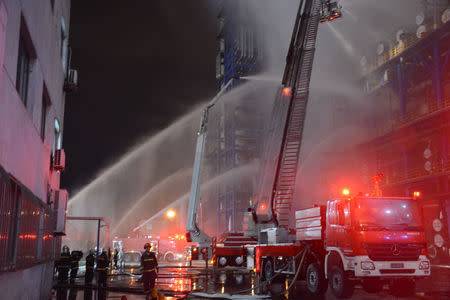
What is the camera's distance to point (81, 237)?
5112 cm

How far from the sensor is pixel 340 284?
39.8 ft

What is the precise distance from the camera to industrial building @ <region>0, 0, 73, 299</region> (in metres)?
7.21

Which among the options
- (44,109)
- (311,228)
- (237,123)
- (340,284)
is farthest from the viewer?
(237,123)

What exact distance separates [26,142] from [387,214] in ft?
30.9

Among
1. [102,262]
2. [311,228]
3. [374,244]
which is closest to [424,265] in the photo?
[374,244]

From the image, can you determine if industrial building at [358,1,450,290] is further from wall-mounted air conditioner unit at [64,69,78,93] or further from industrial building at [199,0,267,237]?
industrial building at [199,0,267,237]

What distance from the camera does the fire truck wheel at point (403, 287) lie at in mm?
12656

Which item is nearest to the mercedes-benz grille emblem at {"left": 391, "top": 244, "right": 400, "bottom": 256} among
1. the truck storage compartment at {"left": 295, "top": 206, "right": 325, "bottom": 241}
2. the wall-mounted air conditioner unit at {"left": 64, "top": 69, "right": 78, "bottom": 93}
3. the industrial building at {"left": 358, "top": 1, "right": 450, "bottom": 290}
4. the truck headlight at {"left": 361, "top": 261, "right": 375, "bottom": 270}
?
the truck headlight at {"left": 361, "top": 261, "right": 375, "bottom": 270}

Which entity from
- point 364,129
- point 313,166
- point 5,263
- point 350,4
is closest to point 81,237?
point 313,166

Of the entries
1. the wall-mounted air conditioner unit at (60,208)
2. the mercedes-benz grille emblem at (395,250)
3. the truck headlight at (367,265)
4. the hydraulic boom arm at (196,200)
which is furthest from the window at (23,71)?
the hydraulic boom arm at (196,200)

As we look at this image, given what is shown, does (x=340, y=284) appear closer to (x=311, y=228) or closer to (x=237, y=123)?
(x=311, y=228)

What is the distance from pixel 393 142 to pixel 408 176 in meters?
2.95

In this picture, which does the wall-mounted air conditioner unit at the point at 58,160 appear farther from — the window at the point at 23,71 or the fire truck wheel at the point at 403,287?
the fire truck wheel at the point at 403,287

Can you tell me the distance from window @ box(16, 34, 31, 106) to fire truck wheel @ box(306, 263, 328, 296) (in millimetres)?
9420
